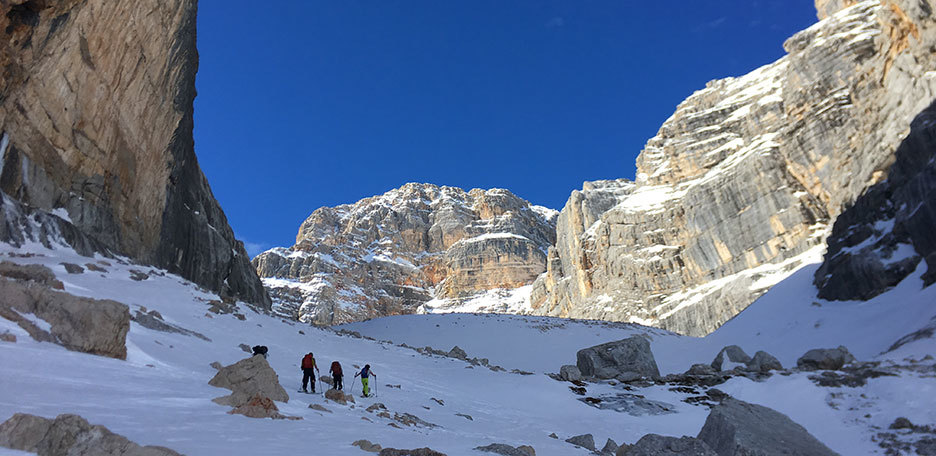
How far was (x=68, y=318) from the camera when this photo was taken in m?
9.98

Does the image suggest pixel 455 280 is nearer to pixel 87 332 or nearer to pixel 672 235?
pixel 672 235

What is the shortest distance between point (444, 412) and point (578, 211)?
104538 millimetres

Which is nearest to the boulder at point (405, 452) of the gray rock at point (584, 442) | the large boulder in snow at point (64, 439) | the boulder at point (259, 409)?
the large boulder in snow at point (64, 439)

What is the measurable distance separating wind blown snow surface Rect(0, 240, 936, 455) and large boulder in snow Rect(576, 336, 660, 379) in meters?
3.20

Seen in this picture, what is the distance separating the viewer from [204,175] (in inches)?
1581

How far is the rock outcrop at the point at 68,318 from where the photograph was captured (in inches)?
379

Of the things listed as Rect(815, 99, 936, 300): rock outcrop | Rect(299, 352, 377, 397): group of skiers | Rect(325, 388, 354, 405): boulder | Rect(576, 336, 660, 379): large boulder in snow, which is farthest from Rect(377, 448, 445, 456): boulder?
Rect(815, 99, 936, 300): rock outcrop

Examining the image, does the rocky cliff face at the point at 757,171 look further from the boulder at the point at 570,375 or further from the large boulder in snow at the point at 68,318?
the large boulder in snow at the point at 68,318

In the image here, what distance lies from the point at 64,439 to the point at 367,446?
3162 millimetres

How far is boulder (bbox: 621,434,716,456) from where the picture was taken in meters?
6.84

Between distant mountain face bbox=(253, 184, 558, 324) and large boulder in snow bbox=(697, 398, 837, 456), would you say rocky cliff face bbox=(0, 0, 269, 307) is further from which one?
distant mountain face bbox=(253, 184, 558, 324)

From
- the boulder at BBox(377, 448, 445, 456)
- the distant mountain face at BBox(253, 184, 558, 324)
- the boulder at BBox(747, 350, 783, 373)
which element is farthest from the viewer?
the distant mountain face at BBox(253, 184, 558, 324)

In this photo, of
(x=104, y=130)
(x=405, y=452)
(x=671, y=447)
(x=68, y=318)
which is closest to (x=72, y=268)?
(x=68, y=318)

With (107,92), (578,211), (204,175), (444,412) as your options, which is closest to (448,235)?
(578,211)
